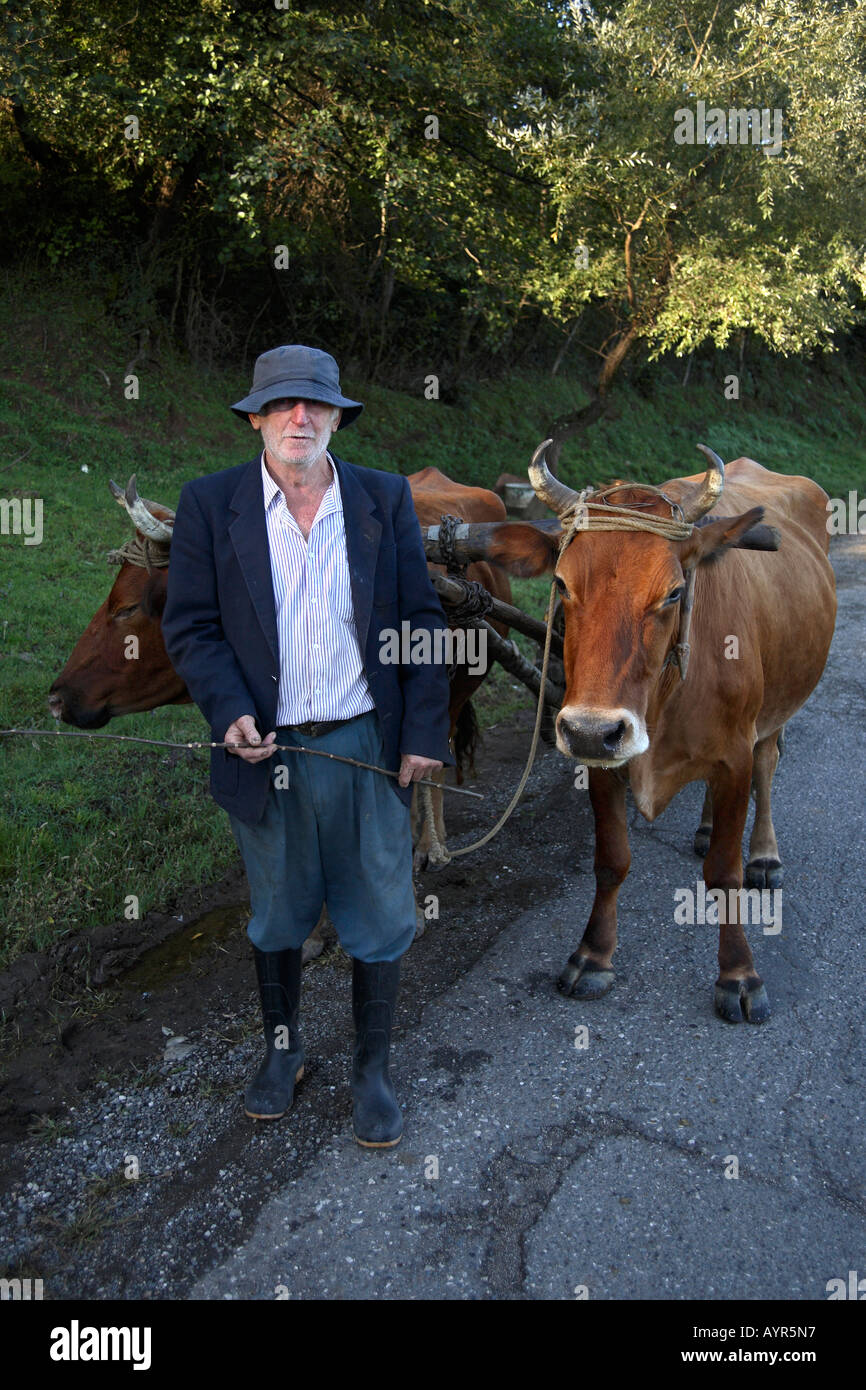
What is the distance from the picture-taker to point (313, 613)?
3.03 m

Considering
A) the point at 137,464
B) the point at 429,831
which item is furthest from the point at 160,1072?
the point at 137,464

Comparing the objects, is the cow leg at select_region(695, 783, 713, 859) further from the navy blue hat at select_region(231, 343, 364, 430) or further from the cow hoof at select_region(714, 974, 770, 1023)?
the navy blue hat at select_region(231, 343, 364, 430)

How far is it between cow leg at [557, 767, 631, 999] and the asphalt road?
0.08 meters

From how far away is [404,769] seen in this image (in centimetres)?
313

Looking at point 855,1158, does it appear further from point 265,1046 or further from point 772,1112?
point 265,1046

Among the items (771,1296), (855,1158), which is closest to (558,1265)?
(771,1296)

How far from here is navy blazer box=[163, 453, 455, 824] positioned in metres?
2.96

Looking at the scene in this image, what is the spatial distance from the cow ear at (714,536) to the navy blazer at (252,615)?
934 millimetres

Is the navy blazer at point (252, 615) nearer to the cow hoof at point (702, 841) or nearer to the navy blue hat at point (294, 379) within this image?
the navy blue hat at point (294, 379)

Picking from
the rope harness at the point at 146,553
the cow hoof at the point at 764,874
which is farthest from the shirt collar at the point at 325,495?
the cow hoof at the point at 764,874

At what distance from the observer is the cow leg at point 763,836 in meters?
5.05

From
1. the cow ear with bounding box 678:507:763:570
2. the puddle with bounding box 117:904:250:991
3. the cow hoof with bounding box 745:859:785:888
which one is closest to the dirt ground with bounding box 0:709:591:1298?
the puddle with bounding box 117:904:250:991

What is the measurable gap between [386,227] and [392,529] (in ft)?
36.0
